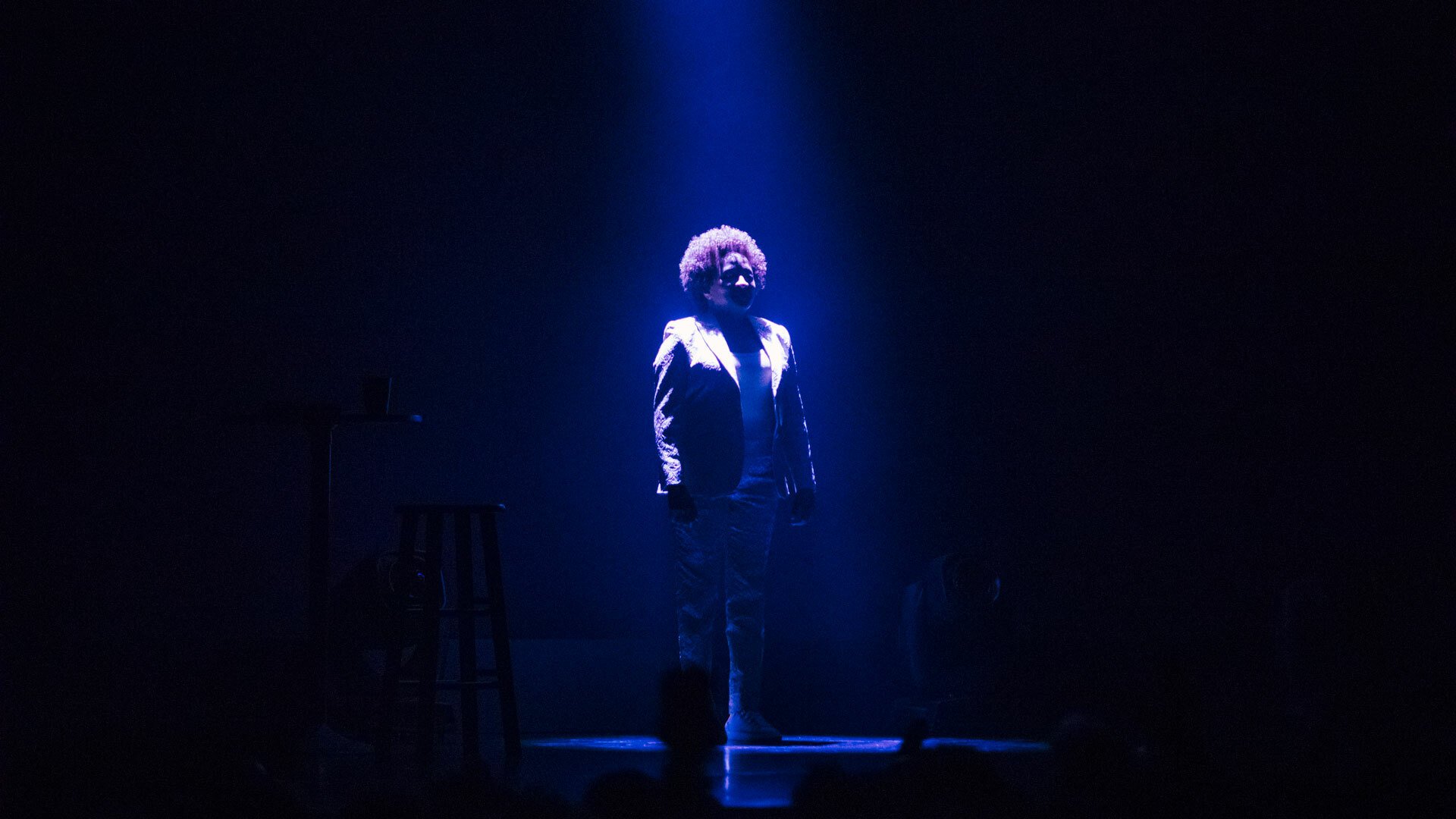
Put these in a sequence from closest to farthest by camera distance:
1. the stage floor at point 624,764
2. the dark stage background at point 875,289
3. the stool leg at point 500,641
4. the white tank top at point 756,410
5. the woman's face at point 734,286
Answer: the stage floor at point 624,764 < the stool leg at point 500,641 < the white tank top at point 756,410 < the woman's face at point 734,286 < the dark stage background at point 875,289

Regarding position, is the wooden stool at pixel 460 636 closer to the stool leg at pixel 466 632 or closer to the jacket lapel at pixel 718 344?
the stool leg at pixel 466 632

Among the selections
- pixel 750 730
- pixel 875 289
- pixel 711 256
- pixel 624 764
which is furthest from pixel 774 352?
pixel 624 764

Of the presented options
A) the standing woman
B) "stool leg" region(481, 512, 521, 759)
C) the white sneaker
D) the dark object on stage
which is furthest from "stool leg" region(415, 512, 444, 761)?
the dark object on stage

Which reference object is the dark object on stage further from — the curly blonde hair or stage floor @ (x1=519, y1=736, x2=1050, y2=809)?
the curly blonde hair

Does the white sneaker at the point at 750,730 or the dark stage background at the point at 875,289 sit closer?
the white sneaker at the point at 750,730

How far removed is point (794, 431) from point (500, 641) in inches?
59.1

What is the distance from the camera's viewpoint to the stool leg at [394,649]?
3.98 meters

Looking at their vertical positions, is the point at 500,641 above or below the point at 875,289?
below

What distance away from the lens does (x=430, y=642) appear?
159 inches

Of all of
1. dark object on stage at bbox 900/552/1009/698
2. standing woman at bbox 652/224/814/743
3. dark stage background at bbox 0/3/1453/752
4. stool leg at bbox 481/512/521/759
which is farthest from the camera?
dark stage background at bbox 0/3/1453/752

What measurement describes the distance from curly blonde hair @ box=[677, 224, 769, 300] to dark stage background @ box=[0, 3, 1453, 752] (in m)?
0.71

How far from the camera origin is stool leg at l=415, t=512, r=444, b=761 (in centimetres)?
395

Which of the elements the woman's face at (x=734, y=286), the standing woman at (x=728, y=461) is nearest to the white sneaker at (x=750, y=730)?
the standing woman at (x=728, y=461)

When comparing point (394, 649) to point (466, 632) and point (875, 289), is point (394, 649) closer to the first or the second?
point (466, 632)
